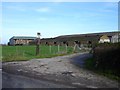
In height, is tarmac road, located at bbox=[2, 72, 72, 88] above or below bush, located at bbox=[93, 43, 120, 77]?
below

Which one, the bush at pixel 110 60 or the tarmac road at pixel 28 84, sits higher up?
the bush at pixel 110 60

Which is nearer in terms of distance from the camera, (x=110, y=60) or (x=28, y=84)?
(x=28, y=84)

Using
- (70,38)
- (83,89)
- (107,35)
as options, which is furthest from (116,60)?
(70,38)

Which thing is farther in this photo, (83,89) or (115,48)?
(115,48)

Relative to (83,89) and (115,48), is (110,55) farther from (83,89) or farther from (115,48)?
(83,89)

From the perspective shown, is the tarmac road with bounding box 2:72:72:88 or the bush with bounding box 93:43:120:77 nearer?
the tarmac road with bounding box 2:72:72:88

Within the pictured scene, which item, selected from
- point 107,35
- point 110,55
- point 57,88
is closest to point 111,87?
point 57,88

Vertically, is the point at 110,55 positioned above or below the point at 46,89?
above

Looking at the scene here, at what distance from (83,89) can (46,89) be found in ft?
5.23

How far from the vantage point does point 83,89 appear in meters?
11.2

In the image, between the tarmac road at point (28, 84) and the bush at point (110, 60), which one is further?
the bush at point (110, 60)

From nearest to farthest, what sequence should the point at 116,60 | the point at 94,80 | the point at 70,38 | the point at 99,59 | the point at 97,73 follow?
the point at 94,80 → the point at 116,60 → the point at 97,73 → the point at 99,59 → the point at 70,38

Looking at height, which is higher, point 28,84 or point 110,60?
point 110,60

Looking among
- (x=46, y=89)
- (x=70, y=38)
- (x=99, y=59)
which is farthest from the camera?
(x=70, y=38)
